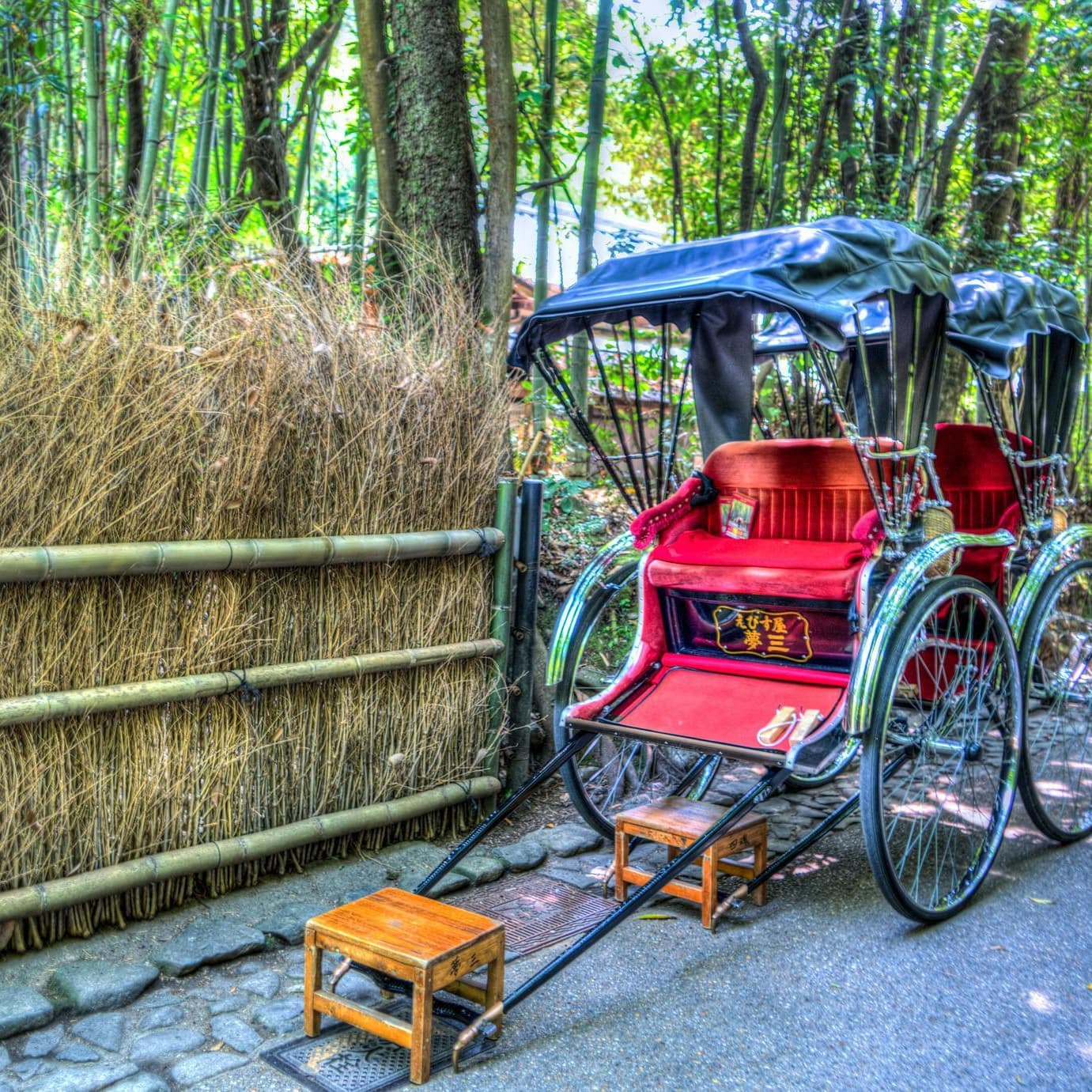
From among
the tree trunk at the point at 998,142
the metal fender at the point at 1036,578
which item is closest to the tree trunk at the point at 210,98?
the metal fender at the point at 1036,578

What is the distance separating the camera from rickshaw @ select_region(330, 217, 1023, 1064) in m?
3.30

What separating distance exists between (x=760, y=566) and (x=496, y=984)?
65.2 inches

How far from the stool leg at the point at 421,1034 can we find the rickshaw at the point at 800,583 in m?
0.68

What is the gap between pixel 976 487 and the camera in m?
4.63

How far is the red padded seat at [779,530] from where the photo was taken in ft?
11.8

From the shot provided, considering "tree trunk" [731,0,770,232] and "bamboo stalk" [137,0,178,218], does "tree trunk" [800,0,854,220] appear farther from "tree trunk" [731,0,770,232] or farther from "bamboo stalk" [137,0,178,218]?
"bamboo stalk" [137,0,178,218]

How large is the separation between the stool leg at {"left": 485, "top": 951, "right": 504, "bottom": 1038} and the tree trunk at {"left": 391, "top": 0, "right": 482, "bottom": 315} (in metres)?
3.16

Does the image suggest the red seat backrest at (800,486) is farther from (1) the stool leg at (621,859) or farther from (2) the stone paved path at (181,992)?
(2) the stone paved path at (181,992)

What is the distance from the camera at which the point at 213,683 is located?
10.6 ft

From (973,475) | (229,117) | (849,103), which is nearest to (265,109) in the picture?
(229,117)

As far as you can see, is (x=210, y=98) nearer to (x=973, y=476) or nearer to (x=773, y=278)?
(x=773, y=278)

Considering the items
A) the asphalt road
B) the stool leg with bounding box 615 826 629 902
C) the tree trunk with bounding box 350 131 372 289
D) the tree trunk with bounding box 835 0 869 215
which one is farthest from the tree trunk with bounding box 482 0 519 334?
the asphalt road

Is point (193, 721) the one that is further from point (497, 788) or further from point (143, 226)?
point (143, 226)

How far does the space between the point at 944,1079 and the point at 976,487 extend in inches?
106
